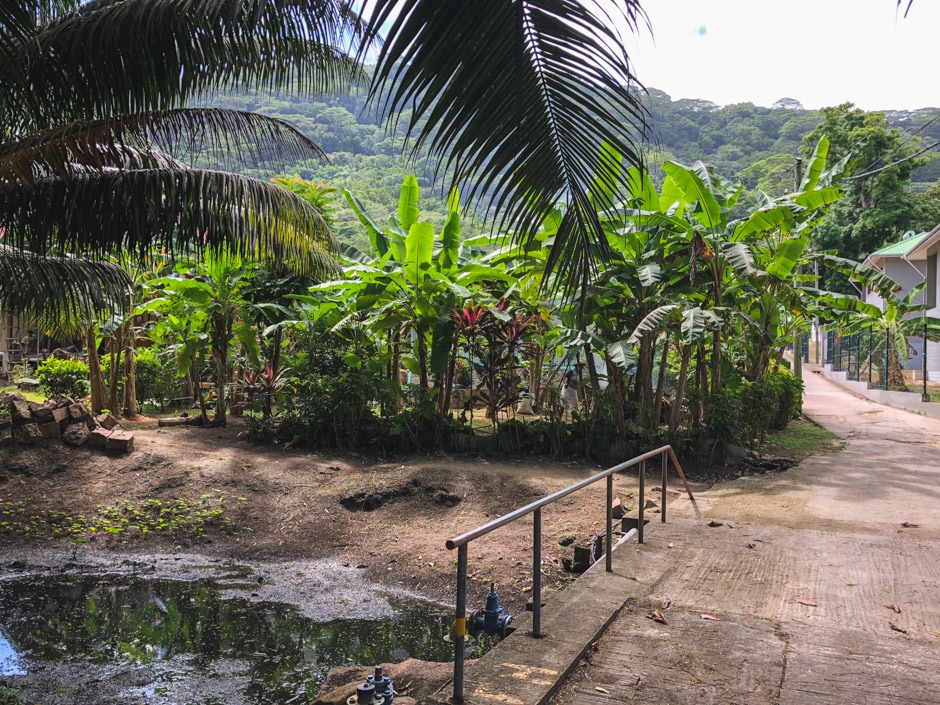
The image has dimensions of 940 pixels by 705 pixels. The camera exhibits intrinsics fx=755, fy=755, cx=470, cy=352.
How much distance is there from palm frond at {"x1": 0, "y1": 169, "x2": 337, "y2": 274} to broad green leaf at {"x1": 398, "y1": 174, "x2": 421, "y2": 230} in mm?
4950

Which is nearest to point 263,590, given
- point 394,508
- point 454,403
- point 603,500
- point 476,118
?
point 394,508

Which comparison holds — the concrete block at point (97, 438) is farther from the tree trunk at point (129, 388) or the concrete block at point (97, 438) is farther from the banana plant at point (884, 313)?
the banana plant at point (884, 313)

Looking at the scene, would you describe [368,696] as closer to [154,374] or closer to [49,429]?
[49,429]

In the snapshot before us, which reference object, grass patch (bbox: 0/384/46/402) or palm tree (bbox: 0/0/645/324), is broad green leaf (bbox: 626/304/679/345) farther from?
grass patch (bbox: 0/384/46/402)

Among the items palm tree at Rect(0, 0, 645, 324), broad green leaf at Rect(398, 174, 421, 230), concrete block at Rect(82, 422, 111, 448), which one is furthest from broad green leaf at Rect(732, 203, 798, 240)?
concrete block at Rect(82, 422, 111, 448)

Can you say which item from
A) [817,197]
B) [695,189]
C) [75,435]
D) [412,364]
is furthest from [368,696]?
[817,197]

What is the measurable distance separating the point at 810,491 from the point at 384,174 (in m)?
18.8

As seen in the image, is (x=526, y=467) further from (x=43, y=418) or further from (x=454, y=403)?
(x=43, y=418)

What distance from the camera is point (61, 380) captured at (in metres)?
14.8

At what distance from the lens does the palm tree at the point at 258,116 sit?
2.18 meters

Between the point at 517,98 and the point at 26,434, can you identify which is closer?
the point at 517,98

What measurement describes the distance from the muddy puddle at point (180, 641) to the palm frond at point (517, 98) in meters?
3.59

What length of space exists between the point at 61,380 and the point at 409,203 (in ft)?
27.5

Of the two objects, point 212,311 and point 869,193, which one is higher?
point 869,193
